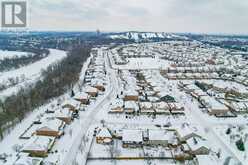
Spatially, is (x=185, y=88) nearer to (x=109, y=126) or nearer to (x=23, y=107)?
(x=109, y=126)

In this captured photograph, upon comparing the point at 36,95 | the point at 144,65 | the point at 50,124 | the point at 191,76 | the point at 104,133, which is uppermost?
the point at 144,65

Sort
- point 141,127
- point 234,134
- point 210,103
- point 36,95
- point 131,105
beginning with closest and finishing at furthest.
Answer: point 234,134
point 141,127
point 131,105
point 210,103
point 36,95

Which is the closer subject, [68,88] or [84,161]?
[84,161]

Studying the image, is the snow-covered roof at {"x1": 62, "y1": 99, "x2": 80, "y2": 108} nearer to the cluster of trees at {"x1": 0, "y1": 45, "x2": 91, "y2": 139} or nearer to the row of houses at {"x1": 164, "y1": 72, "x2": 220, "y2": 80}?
the cluster of trees at {"x1": 0, "y1": 45, "x2": 91, "y2": 139}

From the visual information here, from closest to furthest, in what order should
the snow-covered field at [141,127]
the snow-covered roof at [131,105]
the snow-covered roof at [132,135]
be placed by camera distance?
the snow-covered field at [141,127], the snow-covered roof at [132,135], the snow-covered roof at [131,105]

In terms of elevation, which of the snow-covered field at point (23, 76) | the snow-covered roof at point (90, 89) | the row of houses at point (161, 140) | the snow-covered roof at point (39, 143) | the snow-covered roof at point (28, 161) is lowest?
the snow-covered roof at point (28, 161)

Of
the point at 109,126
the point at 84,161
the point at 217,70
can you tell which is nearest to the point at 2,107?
the point at 109,126

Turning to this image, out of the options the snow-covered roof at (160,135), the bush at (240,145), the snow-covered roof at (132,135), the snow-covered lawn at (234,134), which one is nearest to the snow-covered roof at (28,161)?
the snow-covered roof at (132,135)

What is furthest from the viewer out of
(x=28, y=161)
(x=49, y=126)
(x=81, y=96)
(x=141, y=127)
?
(x=81, y=96)

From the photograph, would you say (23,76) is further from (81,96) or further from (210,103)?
(210,103)

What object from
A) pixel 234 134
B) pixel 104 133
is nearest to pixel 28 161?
pixel 104 133

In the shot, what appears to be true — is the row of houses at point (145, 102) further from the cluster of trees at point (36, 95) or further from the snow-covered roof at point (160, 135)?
the cluster of trees at point (36, 95)
